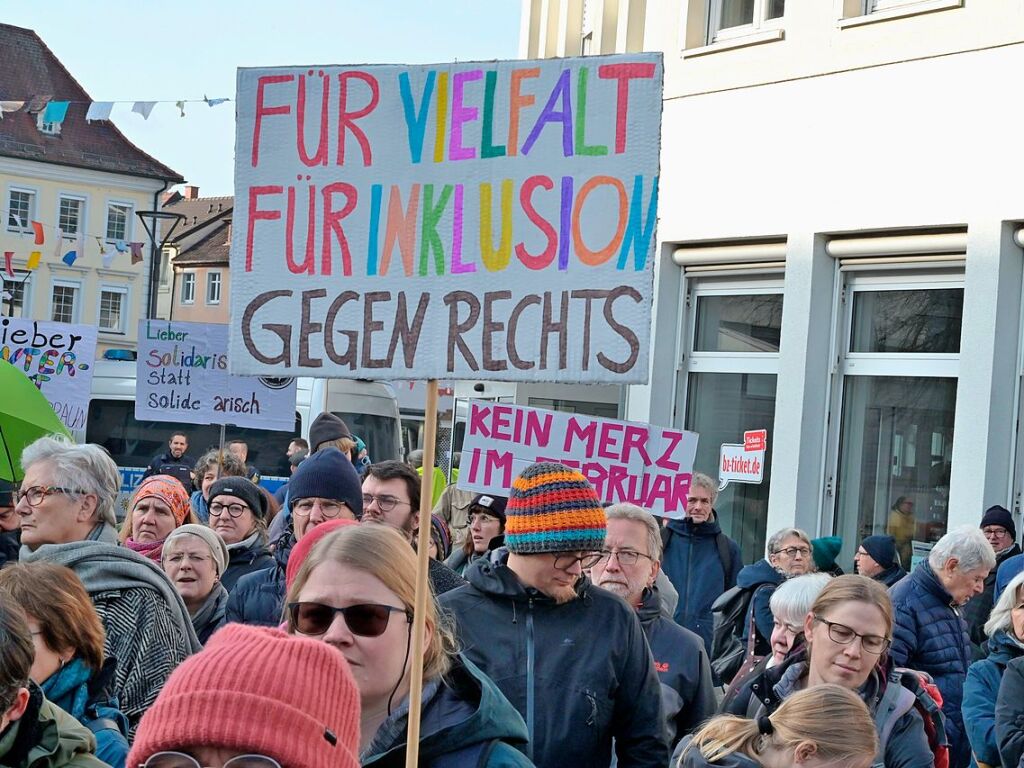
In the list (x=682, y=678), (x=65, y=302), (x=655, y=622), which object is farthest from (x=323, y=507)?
(x=65, y=302)

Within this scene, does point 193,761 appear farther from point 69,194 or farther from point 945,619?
point 69,194

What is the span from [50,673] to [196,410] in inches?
465

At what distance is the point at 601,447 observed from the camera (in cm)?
954

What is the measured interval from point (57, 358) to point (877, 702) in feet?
37.5

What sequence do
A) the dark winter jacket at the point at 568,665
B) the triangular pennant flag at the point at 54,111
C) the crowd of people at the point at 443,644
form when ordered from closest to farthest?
the crowd of people at the point at 443,644 < the dark winter jacket at the point at 568,665 < the triangular pennant flag at the point at 54,111

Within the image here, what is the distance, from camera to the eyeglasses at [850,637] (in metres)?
5.12

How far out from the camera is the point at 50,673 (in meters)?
4.20

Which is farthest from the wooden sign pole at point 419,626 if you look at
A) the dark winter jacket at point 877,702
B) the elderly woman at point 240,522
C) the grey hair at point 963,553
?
the grey hair at point 963,553

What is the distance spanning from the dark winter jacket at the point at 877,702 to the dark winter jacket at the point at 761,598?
6.70ft

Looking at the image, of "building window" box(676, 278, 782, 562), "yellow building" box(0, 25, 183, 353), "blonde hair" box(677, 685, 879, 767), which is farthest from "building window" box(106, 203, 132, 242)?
"blonde hair" box(677, 685, 879, 767)

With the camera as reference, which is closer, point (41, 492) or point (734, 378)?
point (41, 492)

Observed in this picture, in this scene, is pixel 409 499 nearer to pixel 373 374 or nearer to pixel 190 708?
pixel 373 374

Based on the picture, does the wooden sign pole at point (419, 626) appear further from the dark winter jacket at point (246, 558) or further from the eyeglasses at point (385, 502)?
the dark winter jacket at point (246, 558)

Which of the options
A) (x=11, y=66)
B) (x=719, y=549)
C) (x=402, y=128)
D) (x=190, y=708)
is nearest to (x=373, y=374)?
(x=402, y=128)
